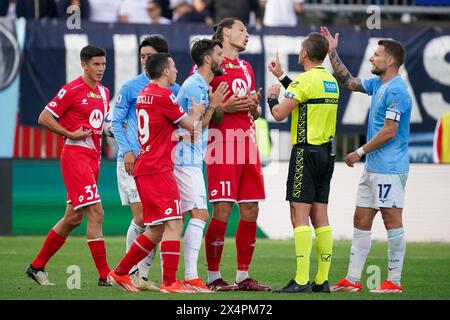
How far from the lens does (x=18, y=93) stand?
18.0m

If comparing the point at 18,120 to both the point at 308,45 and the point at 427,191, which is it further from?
the point at 308,45

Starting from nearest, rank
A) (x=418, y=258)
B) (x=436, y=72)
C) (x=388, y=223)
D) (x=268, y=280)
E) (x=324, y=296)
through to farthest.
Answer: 1. (x=324, y=296)
2. (x=388, y=223)
3. (x=268, y=280)
4. (x=418, y=258)
5. (x=436, y=72)

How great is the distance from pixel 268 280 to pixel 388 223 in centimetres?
174

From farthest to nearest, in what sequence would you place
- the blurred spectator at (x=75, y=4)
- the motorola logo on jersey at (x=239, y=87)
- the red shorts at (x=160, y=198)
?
the blurred spectator at (x=75, y=4) < the motorola logo on jersey at (x=239, y=87) < the red shorts at (x=160, y=198)

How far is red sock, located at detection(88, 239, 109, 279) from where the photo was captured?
11352 millimetres

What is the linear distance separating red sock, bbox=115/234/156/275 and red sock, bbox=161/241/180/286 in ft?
0.56

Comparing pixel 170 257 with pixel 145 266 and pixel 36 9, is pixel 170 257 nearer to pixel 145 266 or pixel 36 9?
pixel 145 266

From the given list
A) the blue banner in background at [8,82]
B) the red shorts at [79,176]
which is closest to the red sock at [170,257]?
the red shorts at [79,176]

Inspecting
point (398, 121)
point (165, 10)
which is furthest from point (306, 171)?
point (165, 10)

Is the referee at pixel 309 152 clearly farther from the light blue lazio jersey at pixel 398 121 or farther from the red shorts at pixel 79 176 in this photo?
the red shorts at pixel 79 176

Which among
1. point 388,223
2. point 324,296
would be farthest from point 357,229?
point 324,296

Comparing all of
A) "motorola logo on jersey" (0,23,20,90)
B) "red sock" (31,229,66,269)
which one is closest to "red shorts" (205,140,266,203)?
"red sock" (31,229,66,269)

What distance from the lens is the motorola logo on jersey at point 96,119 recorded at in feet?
38.2

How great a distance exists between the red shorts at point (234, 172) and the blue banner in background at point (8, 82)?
730 centimetres
